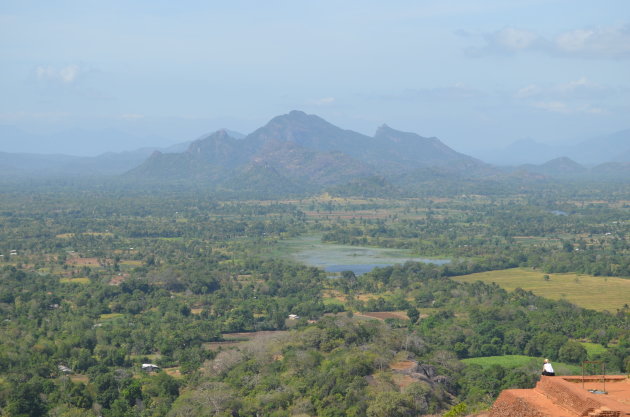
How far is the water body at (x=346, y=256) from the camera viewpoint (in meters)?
84.2

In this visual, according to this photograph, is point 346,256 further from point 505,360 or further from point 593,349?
point 593,349

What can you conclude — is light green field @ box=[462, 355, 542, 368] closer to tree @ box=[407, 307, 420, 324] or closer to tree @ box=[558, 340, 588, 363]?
tree @ box=[558, 340, 588, 363]

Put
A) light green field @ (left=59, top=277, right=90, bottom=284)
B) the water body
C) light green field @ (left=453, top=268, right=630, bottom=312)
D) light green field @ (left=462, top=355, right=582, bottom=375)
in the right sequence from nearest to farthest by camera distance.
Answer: light green field @ (left=462, top=355, right=582, bottom=375) < light green field @ (left=453, top=268, right=630, bottom=312) < light green field @ (left=59, top=277, right=90, bottom=284) < the water body

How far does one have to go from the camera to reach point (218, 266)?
8088 centimetres

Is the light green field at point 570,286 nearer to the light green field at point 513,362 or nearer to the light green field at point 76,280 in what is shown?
the light green field at point 513,362

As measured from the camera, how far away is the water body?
276ft

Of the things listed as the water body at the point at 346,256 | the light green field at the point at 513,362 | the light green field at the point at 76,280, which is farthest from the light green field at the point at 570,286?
the light green field at the point at 76,280

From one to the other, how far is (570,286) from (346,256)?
29.1 metres

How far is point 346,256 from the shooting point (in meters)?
92.4

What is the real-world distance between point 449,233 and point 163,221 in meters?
48.9

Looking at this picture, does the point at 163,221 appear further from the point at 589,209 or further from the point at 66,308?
the point at 589,209

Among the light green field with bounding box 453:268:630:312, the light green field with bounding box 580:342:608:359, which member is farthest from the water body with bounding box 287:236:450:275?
the light green field with bounding box 580:342:608:359

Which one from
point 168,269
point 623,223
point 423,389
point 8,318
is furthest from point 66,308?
point 623,223

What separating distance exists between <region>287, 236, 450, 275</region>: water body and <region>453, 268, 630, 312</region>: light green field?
10427mm
